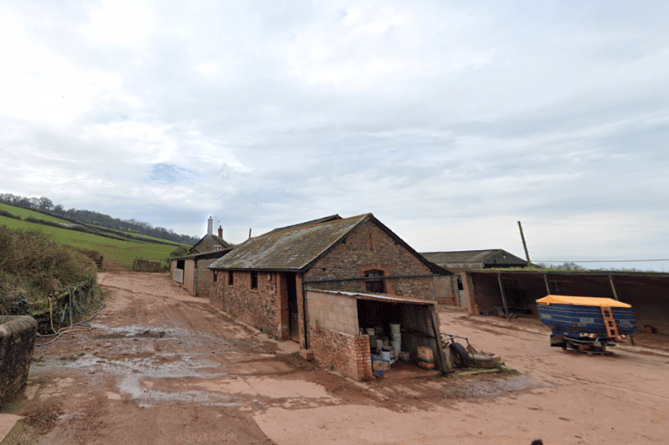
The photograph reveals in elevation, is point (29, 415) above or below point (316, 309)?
below

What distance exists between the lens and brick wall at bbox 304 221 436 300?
458 inches

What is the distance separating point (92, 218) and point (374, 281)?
109m

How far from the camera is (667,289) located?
14211 millimetres

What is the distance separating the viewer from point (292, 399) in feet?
21.1

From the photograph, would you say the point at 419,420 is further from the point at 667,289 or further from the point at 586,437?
the point at 667,289

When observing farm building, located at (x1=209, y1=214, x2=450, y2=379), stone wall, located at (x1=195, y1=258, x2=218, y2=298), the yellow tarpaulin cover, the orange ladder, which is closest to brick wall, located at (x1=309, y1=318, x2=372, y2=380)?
farm building, located at (x1=209, y1=214, x2=450, y2=379)

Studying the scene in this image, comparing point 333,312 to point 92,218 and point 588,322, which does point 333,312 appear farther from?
point 92,218

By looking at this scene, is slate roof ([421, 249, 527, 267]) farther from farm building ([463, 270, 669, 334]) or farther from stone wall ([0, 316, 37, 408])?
stone wall ([0, 316, 37, 408])

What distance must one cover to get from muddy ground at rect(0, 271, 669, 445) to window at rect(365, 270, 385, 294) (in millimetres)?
4075

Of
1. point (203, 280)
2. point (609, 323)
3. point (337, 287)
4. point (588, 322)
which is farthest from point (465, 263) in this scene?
point (203, 280)

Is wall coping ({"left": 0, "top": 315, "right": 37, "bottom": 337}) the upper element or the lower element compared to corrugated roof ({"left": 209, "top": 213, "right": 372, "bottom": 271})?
lower

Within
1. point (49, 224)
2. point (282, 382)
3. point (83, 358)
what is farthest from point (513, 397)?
point (49, 224)

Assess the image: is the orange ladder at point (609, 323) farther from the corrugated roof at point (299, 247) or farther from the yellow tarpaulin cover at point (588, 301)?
the corrugated roof at point (299, 247)

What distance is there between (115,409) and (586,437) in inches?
342
